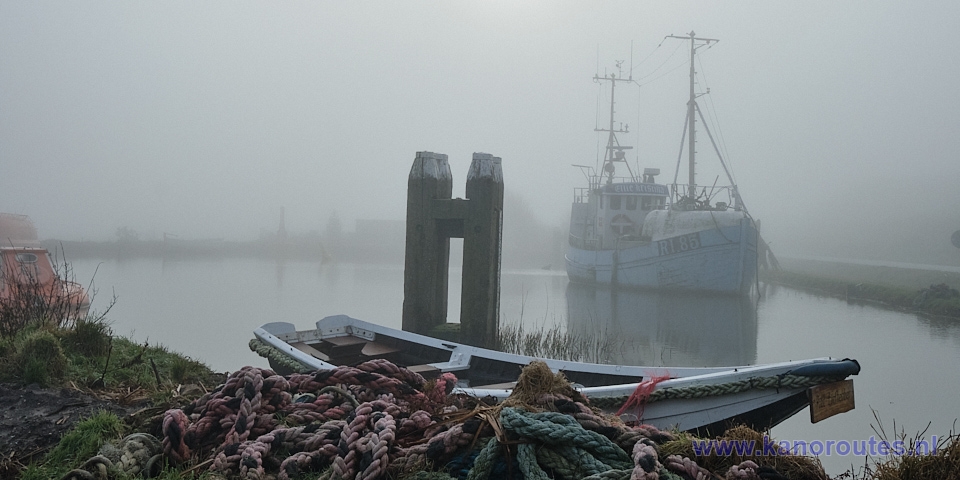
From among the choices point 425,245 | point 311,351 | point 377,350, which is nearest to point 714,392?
point 377,350

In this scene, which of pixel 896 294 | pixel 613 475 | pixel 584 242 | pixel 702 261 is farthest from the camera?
pixel 584 242

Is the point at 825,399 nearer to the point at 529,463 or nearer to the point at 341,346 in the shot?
the point at 529,463

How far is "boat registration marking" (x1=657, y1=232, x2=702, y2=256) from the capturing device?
31156mm

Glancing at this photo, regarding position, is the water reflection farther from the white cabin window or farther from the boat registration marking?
the white cabin window

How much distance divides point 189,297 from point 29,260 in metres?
11.2

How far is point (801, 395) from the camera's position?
447 centimetres

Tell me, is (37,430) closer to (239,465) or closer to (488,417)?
(239,465)

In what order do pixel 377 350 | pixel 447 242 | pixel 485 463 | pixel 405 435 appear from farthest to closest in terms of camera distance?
pixel 447 242 → pixel 377 350 → pixel 405 435 → pixel 485 463

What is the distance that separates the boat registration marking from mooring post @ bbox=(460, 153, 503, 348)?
2468 centimetres

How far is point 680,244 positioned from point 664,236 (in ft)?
3.46

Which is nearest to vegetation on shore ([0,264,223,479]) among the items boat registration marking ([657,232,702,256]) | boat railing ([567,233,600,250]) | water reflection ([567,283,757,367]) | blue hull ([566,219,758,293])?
water reflection ([567,283,757,367])

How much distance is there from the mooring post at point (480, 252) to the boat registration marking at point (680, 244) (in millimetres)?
24684

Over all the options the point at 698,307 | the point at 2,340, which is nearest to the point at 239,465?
the point at 2,340

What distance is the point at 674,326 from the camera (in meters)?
22.5
